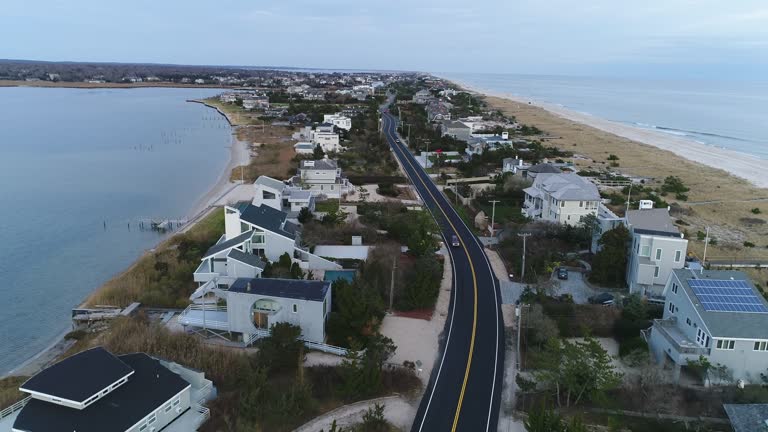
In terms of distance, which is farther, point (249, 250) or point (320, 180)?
point (320, 180)

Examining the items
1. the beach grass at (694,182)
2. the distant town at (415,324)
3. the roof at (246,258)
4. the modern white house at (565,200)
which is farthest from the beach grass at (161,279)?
the beach grass at (694,182)

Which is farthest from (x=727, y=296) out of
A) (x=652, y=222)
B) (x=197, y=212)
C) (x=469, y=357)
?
(x=197, y=212)

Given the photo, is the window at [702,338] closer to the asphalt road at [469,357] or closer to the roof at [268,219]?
the asphalt road at [469,357]

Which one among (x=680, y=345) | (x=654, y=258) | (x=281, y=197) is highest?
(x=281, y=197)

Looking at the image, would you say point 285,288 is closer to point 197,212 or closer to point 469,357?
point 469,357

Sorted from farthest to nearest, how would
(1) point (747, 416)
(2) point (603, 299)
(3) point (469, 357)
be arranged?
(2) point (603, 299), (3) point (469, 357), (1) point (747, 416)

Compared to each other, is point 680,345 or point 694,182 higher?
point 694,182

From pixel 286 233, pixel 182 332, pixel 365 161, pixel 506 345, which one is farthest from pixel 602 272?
pixel 365 161

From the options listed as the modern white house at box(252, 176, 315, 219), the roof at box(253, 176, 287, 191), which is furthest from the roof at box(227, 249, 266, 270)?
the roof at box(253, 176, 287, 191)
